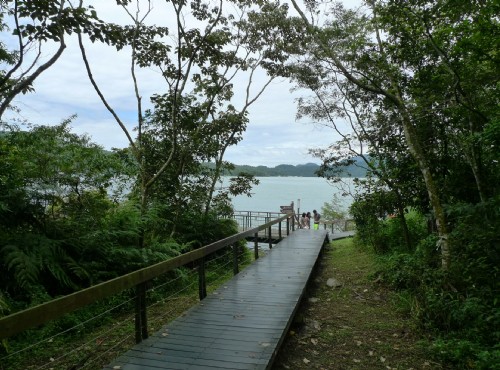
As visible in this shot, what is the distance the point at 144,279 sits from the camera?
13.3ft

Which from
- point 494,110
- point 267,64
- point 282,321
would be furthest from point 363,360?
point 267,64

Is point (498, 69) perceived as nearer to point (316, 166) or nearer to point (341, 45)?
point (341, 45)

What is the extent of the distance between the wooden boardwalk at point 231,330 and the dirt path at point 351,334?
31cm

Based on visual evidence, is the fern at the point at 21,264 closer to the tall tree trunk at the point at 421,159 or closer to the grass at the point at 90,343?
the grass at the point at 90,343

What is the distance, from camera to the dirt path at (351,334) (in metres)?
4.04

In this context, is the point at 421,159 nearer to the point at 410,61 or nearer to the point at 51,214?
A: the point at 410,61

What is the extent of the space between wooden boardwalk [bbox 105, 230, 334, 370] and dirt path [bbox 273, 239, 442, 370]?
1.02 ft

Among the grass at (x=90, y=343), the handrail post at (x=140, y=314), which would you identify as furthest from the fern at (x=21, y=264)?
the handrail post at (x=140, y=314)

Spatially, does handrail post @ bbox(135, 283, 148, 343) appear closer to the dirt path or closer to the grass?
the grass

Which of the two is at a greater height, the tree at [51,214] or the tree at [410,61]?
the tree at [410,61]

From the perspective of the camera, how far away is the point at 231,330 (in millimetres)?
4309

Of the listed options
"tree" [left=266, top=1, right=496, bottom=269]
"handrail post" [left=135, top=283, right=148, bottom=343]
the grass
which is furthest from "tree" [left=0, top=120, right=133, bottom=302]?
"tree" [left=266, top=1, right=496, bottom=269]

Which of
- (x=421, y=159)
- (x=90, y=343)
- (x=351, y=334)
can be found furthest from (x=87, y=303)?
(x=421, y=159)

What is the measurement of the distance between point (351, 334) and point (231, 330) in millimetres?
1631
